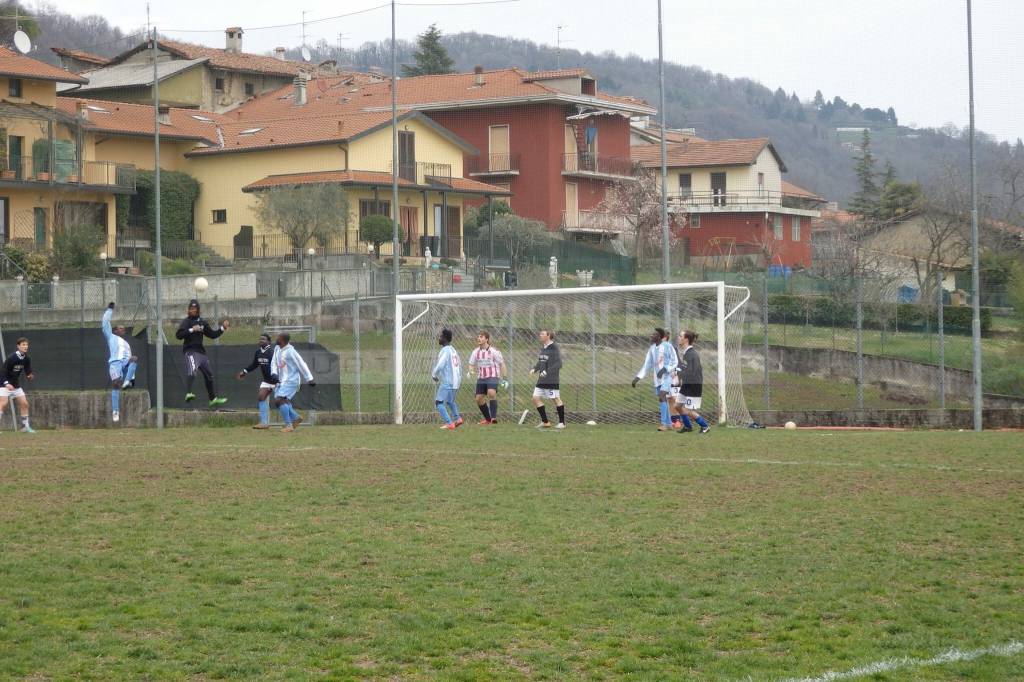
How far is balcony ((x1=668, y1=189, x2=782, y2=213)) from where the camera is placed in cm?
7050

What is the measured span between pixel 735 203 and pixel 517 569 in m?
62.9

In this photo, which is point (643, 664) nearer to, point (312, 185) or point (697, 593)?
point (697, 593)

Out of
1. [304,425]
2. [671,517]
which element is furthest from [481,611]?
[304,425]

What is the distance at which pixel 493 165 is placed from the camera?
6228 centimetres

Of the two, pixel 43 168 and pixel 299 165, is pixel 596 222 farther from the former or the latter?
pixel 43 168

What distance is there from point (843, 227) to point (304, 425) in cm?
4798

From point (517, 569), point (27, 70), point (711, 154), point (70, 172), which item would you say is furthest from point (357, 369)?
point (711, 154)

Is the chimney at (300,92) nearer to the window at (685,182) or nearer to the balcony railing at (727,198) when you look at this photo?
the balcony railing at (727,198)

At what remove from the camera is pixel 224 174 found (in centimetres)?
5559

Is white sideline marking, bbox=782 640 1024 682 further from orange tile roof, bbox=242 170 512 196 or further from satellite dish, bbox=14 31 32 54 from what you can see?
satellite dish, bbox=14 31 32 54

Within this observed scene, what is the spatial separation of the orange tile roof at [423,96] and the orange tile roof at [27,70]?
13.4 meters

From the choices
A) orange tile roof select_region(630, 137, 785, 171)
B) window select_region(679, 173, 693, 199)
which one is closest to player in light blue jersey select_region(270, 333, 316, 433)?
orange tile roof select_region(630, 137, 785, 171)

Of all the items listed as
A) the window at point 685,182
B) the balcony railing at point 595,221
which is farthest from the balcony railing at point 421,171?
the window at point 685,182

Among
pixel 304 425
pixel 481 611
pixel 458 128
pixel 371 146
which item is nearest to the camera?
pixel 481 611
